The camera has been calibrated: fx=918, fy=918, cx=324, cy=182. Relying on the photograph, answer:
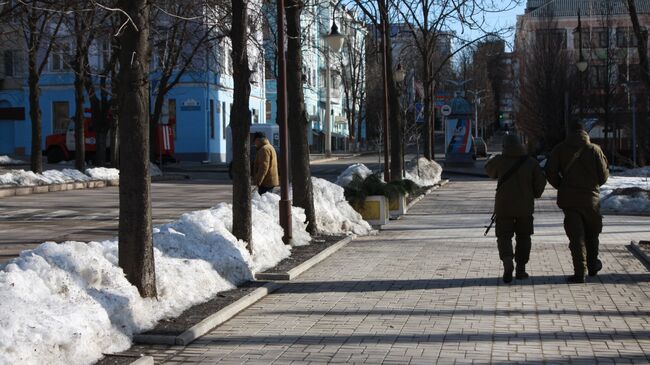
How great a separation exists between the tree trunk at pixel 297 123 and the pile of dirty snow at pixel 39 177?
45.2ft

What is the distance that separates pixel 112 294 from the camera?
7.45 m

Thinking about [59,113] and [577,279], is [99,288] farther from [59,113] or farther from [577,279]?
[59,113]

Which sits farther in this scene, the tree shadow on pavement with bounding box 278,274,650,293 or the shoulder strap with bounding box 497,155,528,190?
the shoulder strap with bounding box 497,155,528,190

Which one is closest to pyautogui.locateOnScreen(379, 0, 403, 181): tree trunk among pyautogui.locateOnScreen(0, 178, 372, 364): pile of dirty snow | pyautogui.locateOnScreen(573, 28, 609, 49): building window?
pyautogui.locateOnScreen(0, 178, 372, 364): pile of dirty snow

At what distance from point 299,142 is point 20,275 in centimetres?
880

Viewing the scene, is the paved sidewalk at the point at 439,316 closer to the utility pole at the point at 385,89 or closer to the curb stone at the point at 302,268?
the curb stone at the point at 302,268

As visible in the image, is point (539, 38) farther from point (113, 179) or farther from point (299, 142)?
point (299, 142)

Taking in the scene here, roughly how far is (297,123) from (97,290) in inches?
326

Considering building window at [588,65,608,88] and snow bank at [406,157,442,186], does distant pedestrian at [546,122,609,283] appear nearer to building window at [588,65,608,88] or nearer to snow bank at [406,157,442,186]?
snow bank at [406,157,442,186]

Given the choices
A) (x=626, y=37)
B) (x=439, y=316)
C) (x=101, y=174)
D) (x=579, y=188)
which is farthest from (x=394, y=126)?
(x=626, y=37)

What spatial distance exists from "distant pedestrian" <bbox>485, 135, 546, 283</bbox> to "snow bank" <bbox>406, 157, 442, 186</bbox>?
76.3ft

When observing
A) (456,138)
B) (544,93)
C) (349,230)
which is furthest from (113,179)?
(544,93)

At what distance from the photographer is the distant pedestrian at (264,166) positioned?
1705 cm

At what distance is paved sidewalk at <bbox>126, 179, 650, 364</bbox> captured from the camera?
698cm
